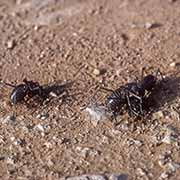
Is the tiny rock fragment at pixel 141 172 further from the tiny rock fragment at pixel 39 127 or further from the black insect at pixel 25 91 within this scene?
the black insect at pixel 25 91

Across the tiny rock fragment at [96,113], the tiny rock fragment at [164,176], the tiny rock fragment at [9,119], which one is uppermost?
the tiny rock fragment at [9,119]

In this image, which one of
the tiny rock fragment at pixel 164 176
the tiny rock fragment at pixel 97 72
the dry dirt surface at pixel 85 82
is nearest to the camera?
the tiny rock fragment at pixel 164 176

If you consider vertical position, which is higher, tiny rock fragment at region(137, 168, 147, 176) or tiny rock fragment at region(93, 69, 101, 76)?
tiny rock fragment at region(93, 69, 101, 76)

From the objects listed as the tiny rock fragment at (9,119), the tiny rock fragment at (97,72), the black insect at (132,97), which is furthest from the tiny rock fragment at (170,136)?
the tiny rock fragment at (9,119)

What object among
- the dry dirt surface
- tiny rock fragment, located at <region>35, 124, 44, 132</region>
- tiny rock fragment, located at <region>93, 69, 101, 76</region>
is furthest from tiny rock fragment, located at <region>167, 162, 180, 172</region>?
tiny rock fragment, located at <region>93, 69, 101, 76</region>

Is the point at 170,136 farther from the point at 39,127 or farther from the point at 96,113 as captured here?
the point at 39,127

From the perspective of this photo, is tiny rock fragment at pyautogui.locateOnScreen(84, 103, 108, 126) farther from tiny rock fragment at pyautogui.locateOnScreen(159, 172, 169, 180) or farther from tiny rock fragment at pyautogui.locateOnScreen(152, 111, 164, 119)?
tiny rock fragment at pyautogui.locateOnScreen(159, 172, 169, 180)

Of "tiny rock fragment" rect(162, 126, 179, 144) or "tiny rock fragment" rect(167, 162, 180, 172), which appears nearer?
"tiny rock fragment" rect(167, 162, 180, 172)

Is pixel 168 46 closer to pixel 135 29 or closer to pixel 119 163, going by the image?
pixel 135 29
